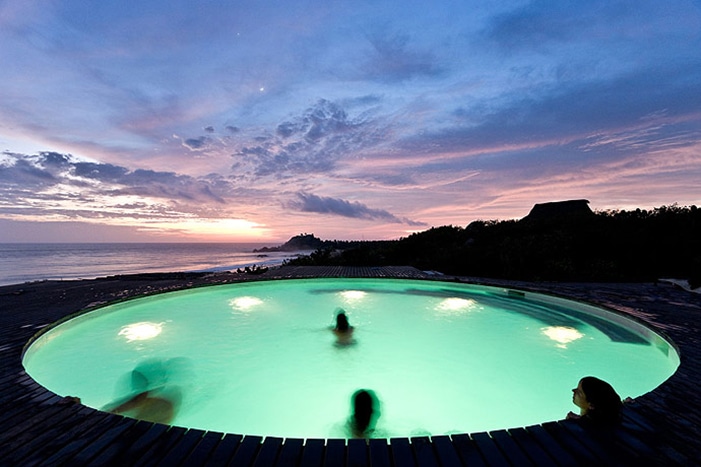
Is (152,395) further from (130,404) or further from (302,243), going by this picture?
(302,243)

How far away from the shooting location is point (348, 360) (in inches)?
254

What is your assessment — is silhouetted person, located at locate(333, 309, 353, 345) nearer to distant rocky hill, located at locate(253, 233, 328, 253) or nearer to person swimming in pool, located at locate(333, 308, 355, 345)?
person swimming in pool, located at locate(333, 308, 355, 345)

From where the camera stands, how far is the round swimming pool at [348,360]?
4516 mm

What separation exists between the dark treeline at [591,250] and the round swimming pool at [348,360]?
17.0 ft

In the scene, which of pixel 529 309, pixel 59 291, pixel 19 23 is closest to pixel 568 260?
pixel 529 309

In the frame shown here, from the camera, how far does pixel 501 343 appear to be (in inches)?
282

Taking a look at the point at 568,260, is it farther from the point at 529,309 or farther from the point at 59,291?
the point at 59,291

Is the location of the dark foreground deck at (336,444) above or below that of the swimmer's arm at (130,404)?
above

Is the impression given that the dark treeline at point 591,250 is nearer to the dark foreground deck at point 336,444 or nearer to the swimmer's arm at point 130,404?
the dark foreground deck at point 336,444

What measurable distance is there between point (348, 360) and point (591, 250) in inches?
567

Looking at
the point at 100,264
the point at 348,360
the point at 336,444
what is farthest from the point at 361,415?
the point at 100,264

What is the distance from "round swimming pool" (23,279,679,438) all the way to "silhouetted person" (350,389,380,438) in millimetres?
136

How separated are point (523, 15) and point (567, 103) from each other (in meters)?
4.34

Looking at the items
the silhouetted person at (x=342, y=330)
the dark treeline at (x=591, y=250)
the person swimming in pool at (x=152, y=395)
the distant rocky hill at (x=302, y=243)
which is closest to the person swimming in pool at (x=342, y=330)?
the silhouetted person at (x=342, y=330)
